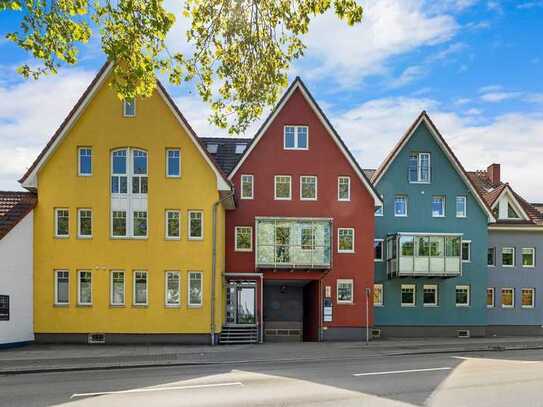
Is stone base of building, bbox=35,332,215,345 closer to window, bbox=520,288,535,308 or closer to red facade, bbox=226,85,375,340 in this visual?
red facade, bbox=226,85,375,340

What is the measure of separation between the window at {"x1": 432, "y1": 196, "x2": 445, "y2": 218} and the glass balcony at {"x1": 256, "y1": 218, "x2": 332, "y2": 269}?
8.30 meters

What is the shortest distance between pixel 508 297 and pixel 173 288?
2138cm

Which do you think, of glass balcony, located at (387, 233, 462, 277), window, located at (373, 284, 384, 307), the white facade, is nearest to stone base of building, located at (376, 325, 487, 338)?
window, located at (373, 284, 384, 307)

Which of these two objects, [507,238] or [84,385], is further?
[507,238]

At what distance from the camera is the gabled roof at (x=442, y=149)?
104ft

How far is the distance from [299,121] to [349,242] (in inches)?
280

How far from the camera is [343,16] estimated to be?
32.2 ft

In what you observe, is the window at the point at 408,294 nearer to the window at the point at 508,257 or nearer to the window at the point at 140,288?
the window at the point at 508,257

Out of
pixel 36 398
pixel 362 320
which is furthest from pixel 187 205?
pixel 36 398

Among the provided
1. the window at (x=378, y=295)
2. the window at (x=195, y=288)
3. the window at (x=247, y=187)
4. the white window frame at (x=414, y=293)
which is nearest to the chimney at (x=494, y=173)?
the white window frame at (x=414, y=293)

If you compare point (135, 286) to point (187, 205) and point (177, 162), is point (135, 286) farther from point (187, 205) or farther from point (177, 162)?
point (177, 162)

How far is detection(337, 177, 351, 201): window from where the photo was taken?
2909 centimetres

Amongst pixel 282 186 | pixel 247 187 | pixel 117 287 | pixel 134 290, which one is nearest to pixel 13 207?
pixel 117 287

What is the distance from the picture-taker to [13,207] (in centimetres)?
2416
